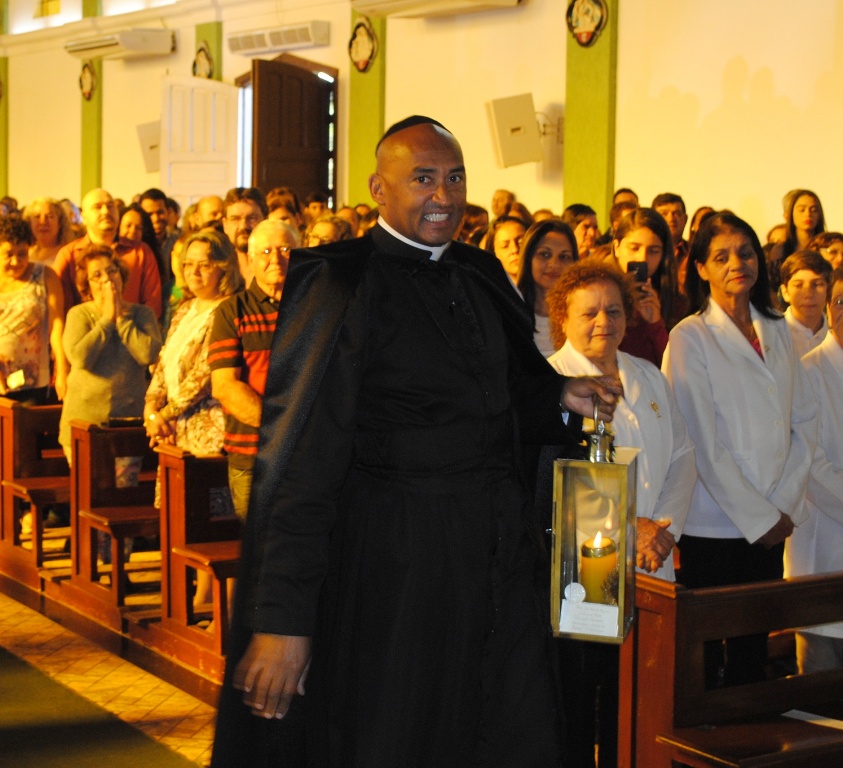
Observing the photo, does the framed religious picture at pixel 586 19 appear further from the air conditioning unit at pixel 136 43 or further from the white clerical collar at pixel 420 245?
the white clerical collar at pixel 420 245

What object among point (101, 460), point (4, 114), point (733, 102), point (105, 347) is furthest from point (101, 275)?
point (4, 114)

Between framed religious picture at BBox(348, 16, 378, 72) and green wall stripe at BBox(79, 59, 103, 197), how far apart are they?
5460mm

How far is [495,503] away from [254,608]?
0.58m

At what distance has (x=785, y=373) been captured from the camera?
4.52 m

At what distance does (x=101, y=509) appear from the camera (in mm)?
6355

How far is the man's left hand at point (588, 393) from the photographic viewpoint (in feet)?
9.57

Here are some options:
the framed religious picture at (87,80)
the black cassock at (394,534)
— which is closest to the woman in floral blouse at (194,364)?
the black cassock at (394,534)

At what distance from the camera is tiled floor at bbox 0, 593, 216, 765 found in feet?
15.4

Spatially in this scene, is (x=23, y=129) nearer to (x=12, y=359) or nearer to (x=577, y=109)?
(x=577, y=109)

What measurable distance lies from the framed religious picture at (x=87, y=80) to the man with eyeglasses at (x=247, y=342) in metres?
14.3

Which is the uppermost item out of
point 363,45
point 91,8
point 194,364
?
point 91,8

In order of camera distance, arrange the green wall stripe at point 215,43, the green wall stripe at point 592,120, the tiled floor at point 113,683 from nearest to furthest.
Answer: the tiled floor at point 113,683 < the green wall stripe at point 592,120 < the green wall stripe at point 215,43

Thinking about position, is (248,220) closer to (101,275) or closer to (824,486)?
(101,275)

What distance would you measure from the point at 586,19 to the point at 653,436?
342 inches
